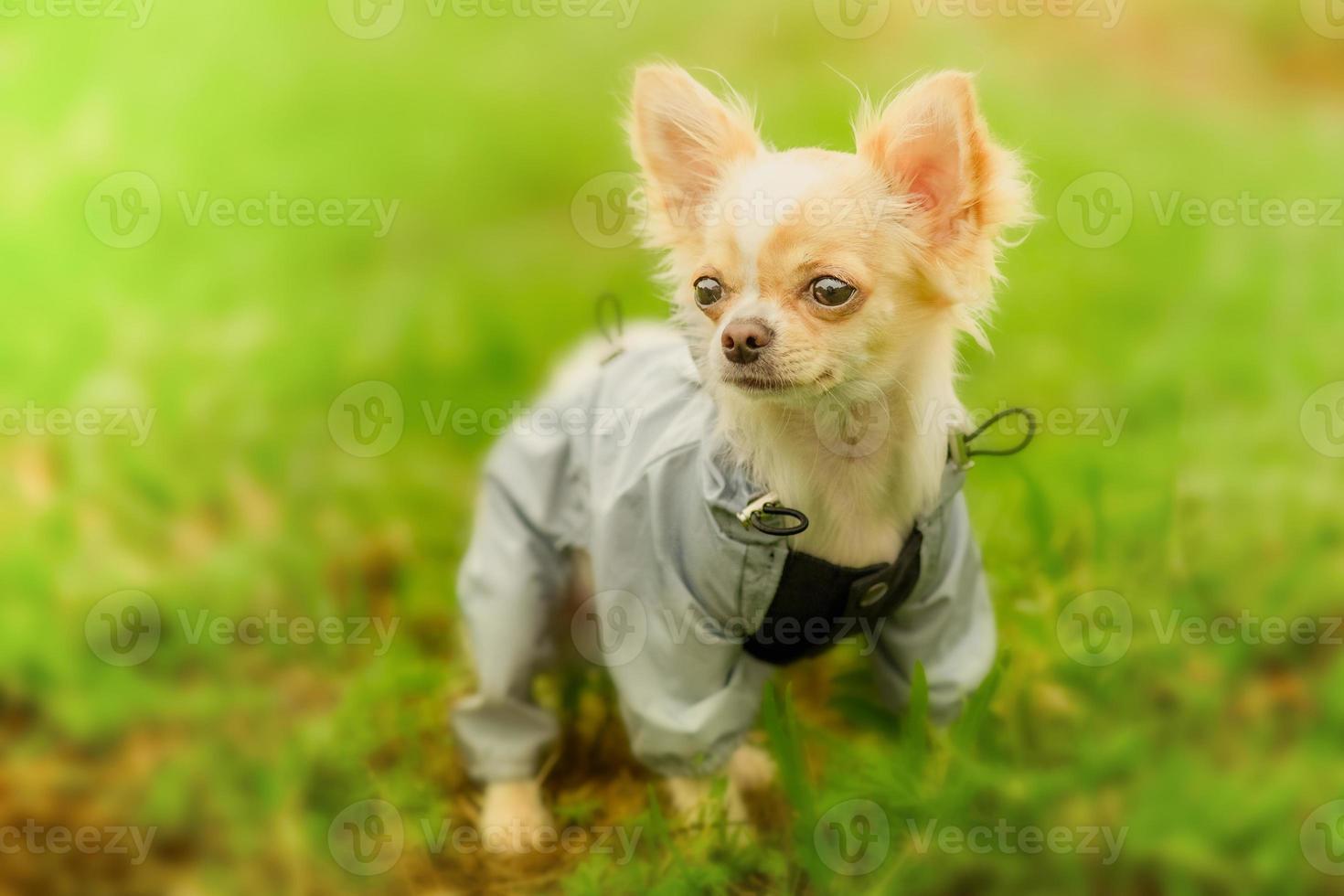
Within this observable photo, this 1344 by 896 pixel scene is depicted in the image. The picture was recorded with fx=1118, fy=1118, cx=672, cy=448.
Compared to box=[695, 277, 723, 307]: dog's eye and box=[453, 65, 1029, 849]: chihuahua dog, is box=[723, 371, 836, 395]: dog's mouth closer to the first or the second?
box=[453, 65, 1029, 849]: chihuahua dog

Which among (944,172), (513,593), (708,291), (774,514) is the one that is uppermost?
(944,172)

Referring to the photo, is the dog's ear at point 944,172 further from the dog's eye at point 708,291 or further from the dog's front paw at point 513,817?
the dog's front paw at point 513,817

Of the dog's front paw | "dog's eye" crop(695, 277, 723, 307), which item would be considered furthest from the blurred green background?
"dog's eye" crop(695, 277, 723, 307)

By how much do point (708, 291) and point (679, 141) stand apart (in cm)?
29

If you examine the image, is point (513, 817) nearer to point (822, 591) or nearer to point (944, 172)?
point (822, 591)

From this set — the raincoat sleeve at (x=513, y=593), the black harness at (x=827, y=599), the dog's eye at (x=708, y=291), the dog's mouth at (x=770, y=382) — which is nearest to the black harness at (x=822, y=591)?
the black harness at (x=827, y=599)

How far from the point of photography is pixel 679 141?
1.80 m

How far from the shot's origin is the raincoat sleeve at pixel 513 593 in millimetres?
2084

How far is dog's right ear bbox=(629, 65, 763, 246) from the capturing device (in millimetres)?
1751

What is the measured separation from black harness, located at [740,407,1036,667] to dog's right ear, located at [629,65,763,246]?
504 mm

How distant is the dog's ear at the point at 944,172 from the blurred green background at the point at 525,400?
0.24 metres

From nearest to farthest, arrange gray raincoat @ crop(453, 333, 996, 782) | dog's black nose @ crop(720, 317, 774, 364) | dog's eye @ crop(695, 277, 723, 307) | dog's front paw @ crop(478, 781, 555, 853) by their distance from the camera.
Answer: dog's black nose @ crop(720, 317, 774, 364) → dog's eye @ crop(695, 277, 723, 307) → gray raincoat @ crop(453, 333, 996, 782) → dog's front paw @ crop(478, 781, 555, 853)

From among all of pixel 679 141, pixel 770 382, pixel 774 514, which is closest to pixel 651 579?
pixel 774 514

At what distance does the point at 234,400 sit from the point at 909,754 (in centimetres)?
225
